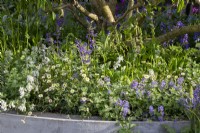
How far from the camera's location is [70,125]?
332 centimetres

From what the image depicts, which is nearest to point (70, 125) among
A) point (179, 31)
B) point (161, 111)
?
point (161, 111)

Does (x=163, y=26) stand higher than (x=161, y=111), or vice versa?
(x=163, y=26)

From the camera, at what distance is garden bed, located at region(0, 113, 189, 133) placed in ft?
10.8

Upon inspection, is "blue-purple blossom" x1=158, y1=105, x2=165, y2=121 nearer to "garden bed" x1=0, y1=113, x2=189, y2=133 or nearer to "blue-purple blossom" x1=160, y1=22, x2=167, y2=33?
"garden bed" x1=0, y1=113, x2=189, y2=133

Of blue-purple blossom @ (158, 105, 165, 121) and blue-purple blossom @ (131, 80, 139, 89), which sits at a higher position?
blue-purple blossom @ (131, 80, 139, 89)

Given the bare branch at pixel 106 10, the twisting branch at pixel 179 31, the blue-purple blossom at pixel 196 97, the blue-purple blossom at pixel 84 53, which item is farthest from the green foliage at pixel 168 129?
the bare branch at pixel 106 10

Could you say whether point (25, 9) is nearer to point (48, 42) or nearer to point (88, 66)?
point (48, 42)

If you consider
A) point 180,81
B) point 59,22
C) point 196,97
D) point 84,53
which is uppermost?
point 59,22

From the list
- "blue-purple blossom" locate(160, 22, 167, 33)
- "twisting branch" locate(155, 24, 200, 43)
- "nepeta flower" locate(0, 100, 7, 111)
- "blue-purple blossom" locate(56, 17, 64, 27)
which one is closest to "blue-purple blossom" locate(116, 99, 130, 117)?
"nepeta flower" locate(0, 100, 7, 111)

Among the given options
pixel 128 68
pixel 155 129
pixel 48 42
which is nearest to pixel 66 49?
pixel 48 42

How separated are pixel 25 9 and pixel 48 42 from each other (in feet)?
1.76

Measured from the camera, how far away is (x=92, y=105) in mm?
3424

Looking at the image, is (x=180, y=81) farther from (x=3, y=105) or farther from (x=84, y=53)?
(x=3, y=105)

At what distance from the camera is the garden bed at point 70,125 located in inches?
130
